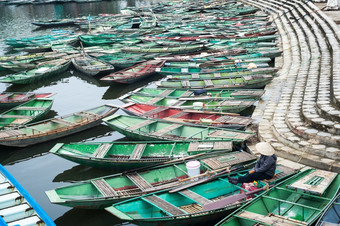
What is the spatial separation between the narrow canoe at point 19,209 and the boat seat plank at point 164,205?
2007 millimetres

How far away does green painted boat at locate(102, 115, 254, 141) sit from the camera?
1107 cm

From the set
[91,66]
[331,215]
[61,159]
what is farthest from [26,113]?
[331,215]

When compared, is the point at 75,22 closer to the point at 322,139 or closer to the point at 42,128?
the point at 42,128

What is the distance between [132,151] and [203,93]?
507 cm

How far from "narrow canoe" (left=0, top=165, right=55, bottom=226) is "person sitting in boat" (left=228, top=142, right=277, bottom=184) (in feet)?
13.1

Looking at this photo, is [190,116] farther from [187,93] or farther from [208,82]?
[208,82]

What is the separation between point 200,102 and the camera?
548 inches

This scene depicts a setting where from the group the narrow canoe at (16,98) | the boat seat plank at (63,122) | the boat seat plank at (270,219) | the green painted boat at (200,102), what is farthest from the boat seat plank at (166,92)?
the boat seat plank at (270,219)

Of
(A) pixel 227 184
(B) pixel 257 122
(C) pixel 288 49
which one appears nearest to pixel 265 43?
(C) pixel 288 49

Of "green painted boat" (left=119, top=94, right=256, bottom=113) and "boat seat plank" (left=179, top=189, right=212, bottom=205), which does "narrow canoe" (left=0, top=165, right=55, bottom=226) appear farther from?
"green painted boat" (left=119, top=94, right=256, bottom=113)

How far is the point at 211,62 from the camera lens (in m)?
19.3

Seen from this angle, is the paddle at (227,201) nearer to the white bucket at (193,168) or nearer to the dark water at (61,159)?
the white bucket at (193,168)

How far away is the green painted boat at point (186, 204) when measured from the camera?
7512 millimetres

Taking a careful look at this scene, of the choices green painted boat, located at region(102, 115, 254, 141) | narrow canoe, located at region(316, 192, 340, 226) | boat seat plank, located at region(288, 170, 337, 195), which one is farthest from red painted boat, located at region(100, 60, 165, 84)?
narrow canoe, located at region(316, 192, 340, 226)
